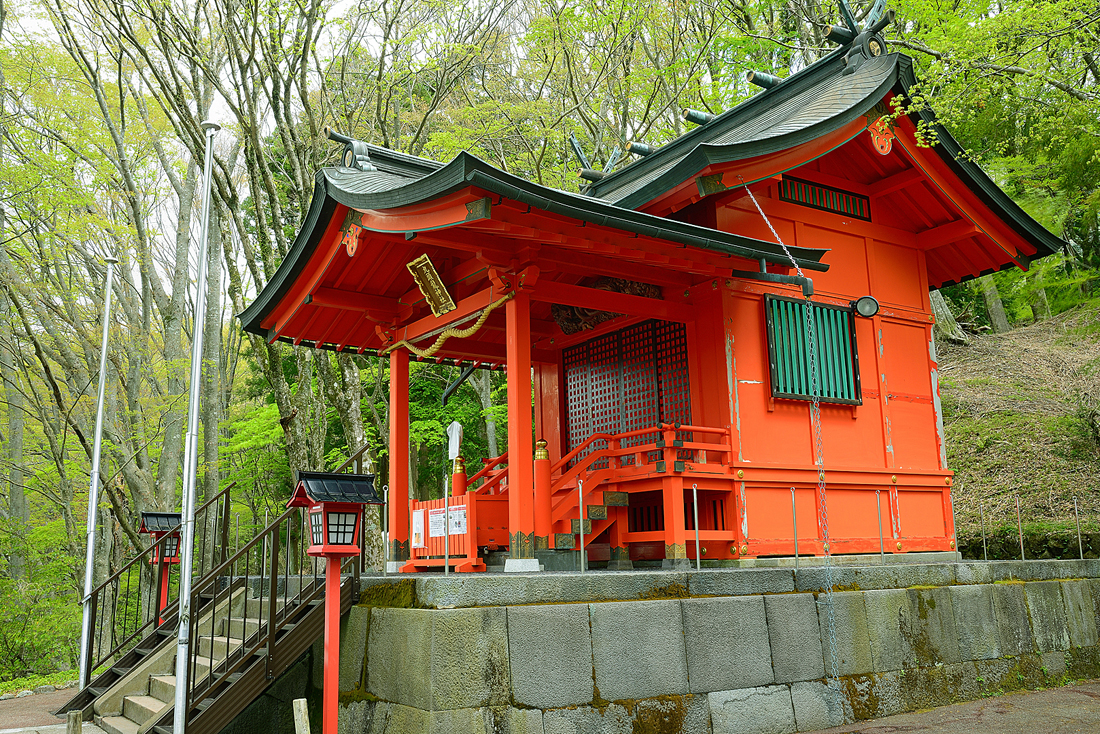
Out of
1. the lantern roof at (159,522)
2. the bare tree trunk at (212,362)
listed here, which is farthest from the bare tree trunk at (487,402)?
the lantern roof at (159,522)

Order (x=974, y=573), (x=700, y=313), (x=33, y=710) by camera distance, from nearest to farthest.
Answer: (x=974, y=573) → (x=700, y=313) → (x=33, y=710)

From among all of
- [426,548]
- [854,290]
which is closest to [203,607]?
[426,548]

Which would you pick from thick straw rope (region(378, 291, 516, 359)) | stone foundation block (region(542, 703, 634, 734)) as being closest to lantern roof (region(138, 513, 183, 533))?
thick straw rope (region(378, 291, 516, 359))

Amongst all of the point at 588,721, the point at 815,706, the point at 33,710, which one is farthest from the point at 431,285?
the point at 33,710

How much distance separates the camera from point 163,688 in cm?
755

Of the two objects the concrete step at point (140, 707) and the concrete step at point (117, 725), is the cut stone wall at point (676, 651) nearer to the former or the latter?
the concrete step at point (140, 707)

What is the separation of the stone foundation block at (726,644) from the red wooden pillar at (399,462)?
14.2 feet

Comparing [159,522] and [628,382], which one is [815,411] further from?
[159,522]

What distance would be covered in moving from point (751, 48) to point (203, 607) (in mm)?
14947

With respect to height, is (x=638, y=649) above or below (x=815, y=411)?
below

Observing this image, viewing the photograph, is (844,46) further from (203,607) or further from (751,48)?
(203,607)

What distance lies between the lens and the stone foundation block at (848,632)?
7230mm

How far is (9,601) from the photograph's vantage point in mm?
17891

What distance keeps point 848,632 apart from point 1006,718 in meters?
1.55
